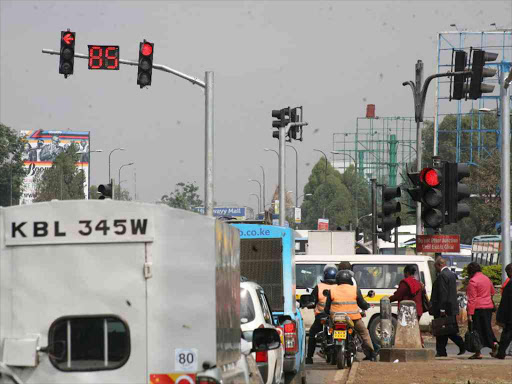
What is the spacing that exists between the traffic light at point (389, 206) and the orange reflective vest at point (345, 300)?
194 cm

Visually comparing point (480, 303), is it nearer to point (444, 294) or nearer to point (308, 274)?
point (444, 294)

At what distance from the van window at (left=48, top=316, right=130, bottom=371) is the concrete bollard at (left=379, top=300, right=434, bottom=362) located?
1178cm

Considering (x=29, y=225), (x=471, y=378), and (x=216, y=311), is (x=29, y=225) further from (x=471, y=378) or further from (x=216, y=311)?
(x=471, y=378)

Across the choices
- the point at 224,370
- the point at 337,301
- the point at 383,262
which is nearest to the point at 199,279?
the point at 224,370

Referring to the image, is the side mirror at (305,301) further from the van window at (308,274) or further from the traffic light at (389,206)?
the van window at (308,274)

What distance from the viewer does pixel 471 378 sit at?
1517 cm

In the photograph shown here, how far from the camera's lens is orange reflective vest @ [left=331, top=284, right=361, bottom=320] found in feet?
58.5

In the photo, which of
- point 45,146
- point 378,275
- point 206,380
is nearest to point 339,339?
point 378,275

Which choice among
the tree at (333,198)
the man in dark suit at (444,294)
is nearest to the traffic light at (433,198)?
the man in dark suit at (444,294)

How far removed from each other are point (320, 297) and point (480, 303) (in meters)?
2.73

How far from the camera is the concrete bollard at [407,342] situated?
1792 cm

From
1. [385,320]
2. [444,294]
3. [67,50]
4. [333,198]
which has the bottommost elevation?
[385,320]

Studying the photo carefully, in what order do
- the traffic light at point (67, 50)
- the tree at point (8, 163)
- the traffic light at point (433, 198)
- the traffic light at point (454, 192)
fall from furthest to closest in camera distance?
the tree at point (8, 163), the traffic light at point (67, 50), the traffic light at point (454, 192), the traffic light at point (433, 198)

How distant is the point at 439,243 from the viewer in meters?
18.7
